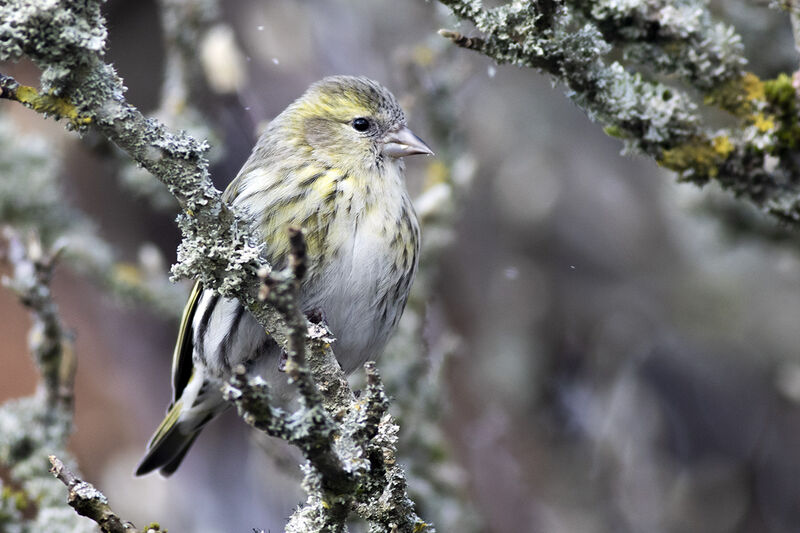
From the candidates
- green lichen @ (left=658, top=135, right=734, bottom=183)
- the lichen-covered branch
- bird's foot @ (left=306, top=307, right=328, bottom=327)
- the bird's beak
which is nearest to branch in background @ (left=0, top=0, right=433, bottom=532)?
bird's foot @ (left=306, top=307, right=328, bottom=327)

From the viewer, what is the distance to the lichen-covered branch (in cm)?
177

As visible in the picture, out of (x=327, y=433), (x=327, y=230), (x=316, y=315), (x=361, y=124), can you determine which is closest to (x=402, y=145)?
(x=361, y=124)

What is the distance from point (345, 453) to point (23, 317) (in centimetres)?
350

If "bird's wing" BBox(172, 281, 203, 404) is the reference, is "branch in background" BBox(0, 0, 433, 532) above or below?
below

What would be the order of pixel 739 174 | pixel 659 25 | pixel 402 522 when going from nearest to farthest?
1. pixel 402 522
2. pixel 659 25
3. pixel 739 174

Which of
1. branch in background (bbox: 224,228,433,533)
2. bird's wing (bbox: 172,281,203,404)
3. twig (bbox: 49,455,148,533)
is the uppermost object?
bird's wing (bbox: 172,281,203,404)

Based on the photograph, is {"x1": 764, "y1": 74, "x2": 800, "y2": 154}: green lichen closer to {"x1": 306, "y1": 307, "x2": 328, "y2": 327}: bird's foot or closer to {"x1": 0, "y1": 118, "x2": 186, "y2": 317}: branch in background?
{"x1": 306, "y1": 307, "x2": 328, "y2": 327}: bird's foot

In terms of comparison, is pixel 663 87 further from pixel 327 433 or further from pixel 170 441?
pixel 170 441

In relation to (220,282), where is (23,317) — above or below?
above

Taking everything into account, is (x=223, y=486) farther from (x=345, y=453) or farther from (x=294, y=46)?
(x=345, y=453)

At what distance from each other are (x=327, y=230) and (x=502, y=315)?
2163 mm

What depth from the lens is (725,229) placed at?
3.44m

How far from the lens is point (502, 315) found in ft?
14.4

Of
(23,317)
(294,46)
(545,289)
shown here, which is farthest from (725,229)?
(23,317)
